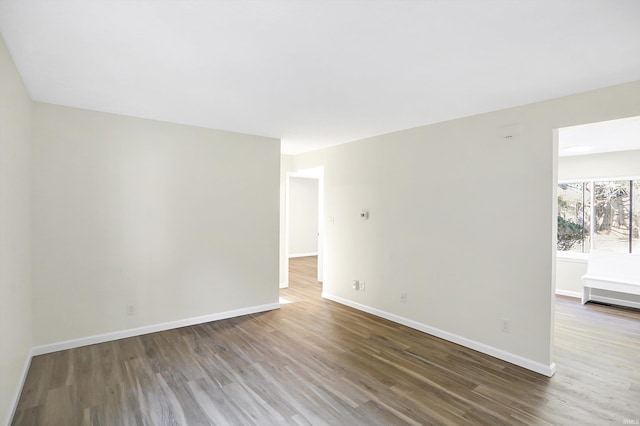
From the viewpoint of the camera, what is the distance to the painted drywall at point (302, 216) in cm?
1012

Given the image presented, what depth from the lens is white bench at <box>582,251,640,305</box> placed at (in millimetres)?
4781

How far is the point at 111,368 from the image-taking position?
9.76 feet

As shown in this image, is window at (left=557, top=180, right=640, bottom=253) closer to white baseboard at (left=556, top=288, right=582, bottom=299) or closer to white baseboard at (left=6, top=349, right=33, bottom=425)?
white baseboard at (left=556, top=288, right=582, bottom=299)

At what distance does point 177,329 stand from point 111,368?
101cm

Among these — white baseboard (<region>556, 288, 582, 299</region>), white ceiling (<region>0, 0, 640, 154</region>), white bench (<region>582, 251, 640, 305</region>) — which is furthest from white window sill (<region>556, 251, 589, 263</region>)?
white ceiling (<region>0, 0, 640, 154</region>)

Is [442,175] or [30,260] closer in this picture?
[30,260]

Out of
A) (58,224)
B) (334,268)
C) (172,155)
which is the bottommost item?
(334,268)

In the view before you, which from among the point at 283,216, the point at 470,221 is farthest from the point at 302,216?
the point at 470,221

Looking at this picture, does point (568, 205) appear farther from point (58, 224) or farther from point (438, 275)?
point (58, 224)

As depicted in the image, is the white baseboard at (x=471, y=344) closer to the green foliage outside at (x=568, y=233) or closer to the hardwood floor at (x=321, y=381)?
the hardwood floor at (x=321, y=381)

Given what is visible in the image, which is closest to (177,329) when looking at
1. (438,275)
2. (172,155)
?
(172,155)

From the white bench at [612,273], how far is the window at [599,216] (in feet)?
1.39

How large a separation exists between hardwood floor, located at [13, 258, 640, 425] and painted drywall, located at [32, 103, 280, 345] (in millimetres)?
453

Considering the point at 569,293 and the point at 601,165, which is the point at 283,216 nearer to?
the point at 569,293
